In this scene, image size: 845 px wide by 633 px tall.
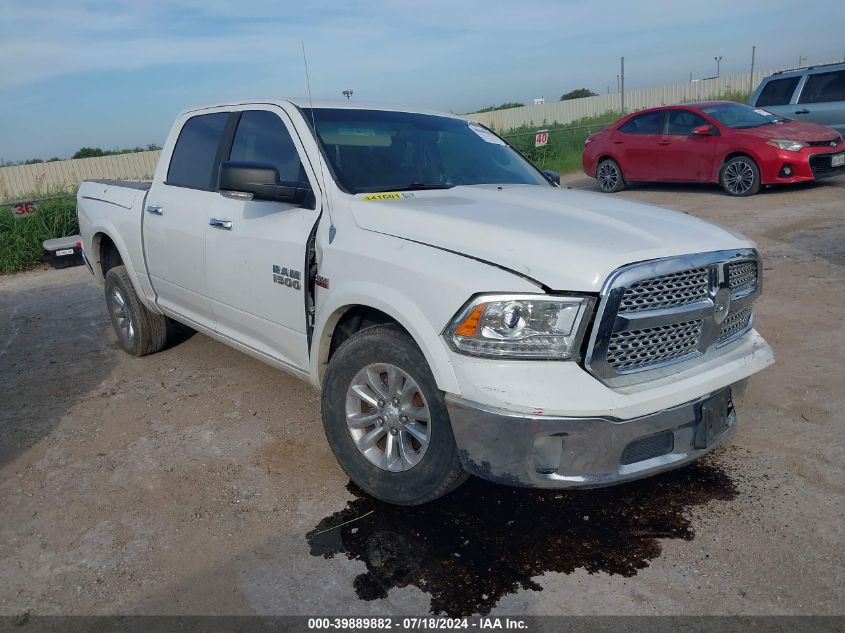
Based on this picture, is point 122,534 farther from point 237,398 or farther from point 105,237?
point 105,237

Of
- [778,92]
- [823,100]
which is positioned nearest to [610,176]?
[778,92]

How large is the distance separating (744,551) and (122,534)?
8.78 feet

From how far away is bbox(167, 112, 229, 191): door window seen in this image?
4527 millimetres

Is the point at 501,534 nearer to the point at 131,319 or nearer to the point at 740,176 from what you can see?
the point at 131,319

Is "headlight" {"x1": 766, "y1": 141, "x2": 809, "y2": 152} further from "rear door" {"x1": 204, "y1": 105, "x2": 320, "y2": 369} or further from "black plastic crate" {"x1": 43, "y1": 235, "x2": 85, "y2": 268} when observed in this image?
"black plastic crate" {"x1": 43, "y1": 235, "x2": 85, "y2": 268}

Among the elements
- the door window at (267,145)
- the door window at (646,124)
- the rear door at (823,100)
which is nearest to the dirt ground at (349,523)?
the door window at (267,145)

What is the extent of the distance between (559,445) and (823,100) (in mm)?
12829

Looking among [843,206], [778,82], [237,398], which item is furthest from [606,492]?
[778,82]

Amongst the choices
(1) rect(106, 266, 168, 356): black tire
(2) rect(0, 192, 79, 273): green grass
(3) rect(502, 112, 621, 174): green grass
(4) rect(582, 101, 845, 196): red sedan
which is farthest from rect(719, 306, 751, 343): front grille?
(3) rect(502, 112, 621, 174): green grass

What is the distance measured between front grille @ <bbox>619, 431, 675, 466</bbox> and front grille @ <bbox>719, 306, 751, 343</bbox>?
1.89 ft

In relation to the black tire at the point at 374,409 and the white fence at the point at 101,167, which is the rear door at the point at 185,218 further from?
the white fence at the point at 101,167

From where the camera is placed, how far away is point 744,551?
9.29 feet

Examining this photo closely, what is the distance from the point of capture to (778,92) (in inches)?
525

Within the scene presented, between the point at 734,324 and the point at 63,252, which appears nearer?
→ the point at 734,324
